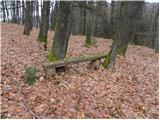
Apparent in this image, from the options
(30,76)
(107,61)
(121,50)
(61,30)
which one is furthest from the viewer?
(121,50)

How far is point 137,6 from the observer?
1534 cm

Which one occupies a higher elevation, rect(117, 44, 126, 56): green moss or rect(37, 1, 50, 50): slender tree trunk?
rect(37, 1, 50, 50): slender tree trunk

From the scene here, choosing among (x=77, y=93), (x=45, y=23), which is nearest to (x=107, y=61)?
(x=77, y=93)

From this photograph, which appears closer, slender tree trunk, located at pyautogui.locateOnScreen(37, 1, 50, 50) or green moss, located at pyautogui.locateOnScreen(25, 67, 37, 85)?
green moss, located at pyautogui.locateOnScreen(25, 67, 37, 85)

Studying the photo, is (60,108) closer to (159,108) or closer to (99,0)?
(159,108)

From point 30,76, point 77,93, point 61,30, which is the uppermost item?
Answer: point 61,30

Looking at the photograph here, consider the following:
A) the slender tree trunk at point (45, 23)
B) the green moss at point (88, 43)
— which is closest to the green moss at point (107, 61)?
the slender tree trunk at point (45, 23)

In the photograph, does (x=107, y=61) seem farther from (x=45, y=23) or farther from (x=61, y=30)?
(x=45, y=23)

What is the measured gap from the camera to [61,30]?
9453 mm

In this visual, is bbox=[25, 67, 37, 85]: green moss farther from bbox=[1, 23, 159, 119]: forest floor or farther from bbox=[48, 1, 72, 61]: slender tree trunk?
bbox=[48, 1, 72, 61]: slender tree trunk

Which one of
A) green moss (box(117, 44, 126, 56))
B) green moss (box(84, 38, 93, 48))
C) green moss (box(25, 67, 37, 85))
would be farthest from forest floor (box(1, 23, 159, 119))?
green moss (box(84, 38, 93, 48))

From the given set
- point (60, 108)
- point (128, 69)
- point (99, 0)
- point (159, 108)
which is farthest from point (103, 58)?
point (99, 0)

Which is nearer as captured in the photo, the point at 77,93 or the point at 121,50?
the point at 77,93

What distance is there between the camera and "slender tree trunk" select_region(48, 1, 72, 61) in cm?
935
